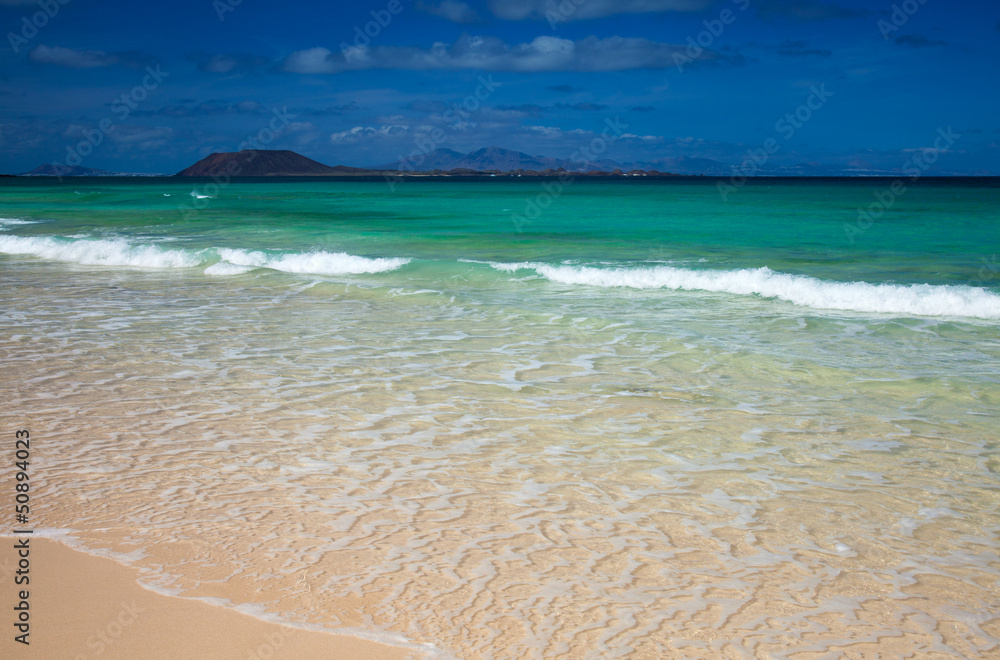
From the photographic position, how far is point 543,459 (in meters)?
5.20

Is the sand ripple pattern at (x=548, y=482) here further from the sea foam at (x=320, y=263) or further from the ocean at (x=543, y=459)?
the sea foam at (x=320, y=263)

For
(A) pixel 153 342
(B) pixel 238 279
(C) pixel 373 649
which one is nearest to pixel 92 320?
(A) pixel 153 342

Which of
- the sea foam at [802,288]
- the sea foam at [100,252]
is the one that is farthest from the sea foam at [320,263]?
the sea foam at [802,288]

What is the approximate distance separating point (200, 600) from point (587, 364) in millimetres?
5381

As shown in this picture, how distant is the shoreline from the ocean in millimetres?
107

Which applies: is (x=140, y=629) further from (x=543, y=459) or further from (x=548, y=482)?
(x=543, y=459)

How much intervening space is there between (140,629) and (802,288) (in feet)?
40.8

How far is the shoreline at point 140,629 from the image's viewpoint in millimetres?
2965

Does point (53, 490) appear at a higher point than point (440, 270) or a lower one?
lower

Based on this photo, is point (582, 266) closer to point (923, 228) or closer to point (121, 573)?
point (121, 573)

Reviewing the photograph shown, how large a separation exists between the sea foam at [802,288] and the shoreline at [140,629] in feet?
36.6

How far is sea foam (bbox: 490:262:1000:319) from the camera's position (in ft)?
38.2

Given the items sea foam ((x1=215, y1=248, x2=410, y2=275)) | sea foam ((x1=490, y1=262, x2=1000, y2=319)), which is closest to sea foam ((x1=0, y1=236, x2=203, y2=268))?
sea foam ((x1=215, y1=248, x2=410, y2=275))

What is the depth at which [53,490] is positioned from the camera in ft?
14.7
